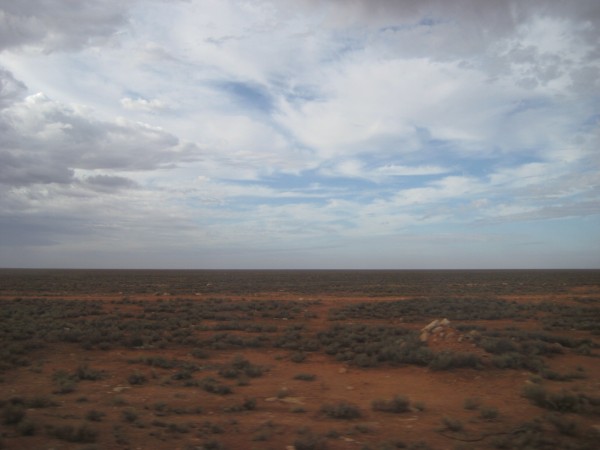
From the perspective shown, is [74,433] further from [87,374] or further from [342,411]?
[87,374]

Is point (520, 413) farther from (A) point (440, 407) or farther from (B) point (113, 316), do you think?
(B) point (113, 316)

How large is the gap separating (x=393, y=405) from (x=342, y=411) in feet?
3.93

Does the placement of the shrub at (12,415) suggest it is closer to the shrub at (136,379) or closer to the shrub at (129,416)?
the shrub at (129,416)

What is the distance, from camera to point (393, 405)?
9133 mm

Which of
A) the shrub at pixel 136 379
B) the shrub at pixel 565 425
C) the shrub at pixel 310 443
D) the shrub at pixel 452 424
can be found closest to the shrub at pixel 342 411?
the shrub at pixel 310 443

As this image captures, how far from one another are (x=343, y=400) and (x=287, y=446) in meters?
3.06

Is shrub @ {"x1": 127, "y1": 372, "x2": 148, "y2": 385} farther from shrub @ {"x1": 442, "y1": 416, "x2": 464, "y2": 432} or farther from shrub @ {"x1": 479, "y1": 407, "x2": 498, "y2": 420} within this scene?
shrub @ {"x1": 479, "y1": 407, "x2": 498, "y2": 420}

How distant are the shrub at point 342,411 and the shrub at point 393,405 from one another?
18.9 inches

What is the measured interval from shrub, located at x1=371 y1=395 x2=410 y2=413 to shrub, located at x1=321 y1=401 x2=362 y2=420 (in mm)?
479

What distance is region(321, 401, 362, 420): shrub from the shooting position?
28.4 ft

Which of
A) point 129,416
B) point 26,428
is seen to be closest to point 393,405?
point 129,416

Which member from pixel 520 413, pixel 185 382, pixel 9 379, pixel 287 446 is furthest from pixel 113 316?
pixel 520 413

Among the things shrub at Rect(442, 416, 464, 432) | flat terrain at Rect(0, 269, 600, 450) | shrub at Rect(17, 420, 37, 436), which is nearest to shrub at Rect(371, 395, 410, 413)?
flat terrain at Rect(0, 269, 600, 450)

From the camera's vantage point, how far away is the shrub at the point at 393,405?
9.08 m
